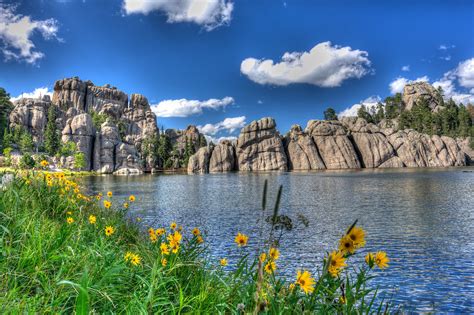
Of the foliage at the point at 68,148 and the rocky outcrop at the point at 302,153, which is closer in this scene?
the foliage at the point at 68,148

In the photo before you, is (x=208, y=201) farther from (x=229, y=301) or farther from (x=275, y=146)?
(x=275, y=146)

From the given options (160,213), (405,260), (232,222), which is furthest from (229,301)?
(160,213)

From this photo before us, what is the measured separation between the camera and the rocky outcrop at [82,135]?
93.1 metres

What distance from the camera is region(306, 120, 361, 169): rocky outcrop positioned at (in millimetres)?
103250

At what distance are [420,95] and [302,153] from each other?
65.4m

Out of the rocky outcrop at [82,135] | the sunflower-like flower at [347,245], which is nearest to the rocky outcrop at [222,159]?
the rocky outcrop at [82,135]

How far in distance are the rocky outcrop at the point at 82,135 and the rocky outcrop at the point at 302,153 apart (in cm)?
5770

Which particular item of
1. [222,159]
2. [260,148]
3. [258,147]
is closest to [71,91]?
[222,159]

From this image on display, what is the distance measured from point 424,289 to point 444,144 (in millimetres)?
108188

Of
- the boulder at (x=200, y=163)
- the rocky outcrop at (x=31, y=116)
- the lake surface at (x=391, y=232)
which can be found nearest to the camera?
the lake surface at (x=391, y=232)

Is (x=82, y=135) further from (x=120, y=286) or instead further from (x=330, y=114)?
(x=120, y=286)

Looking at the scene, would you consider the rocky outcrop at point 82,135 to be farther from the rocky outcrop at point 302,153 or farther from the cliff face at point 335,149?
the rocky outcrop at point 302,153

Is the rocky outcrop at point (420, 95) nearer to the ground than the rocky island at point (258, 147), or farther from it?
farther from it

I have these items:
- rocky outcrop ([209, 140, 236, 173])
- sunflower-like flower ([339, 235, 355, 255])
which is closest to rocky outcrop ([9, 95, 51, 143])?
rocky outcrop ([209, 140, 236, 173])
